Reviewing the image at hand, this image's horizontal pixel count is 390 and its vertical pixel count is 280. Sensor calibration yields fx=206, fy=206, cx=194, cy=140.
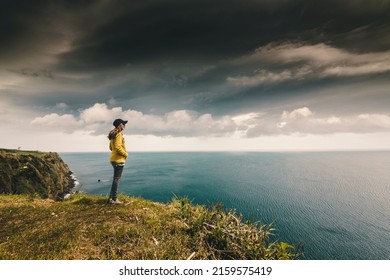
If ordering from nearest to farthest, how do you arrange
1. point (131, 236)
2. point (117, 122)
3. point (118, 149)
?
point (131, 236) → point (118, 149) → point (117, 122)

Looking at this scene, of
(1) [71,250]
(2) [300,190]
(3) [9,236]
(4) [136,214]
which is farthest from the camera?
(2) [300,190]

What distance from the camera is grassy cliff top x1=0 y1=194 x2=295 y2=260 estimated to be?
439 centimetres

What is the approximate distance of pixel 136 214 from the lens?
6.39 metres

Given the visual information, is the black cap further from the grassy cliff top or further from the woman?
the grassy cliff top

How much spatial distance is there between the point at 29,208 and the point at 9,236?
7.93 ft

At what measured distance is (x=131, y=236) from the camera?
5004 mm

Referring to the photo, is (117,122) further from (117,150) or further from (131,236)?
(131,236)

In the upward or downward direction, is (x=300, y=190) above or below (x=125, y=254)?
below

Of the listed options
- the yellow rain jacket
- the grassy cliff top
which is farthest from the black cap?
the grassy cliff top

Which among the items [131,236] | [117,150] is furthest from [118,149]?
[131,236]
